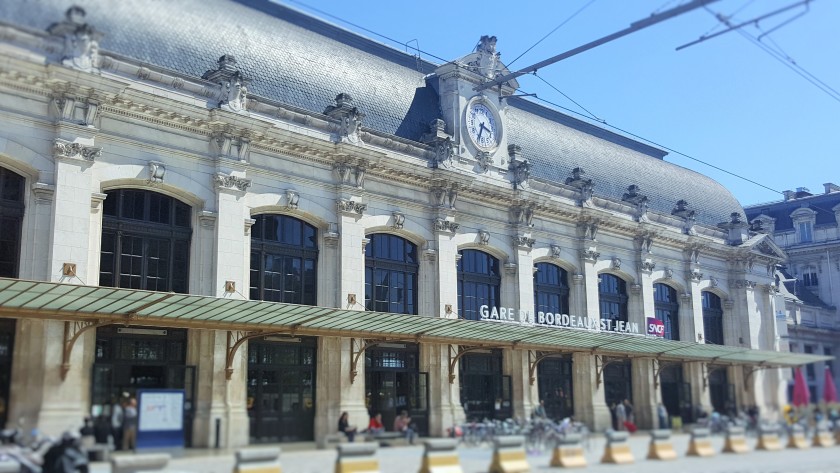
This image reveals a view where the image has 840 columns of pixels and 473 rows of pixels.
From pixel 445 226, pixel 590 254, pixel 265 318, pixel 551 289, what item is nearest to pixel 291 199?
pixel 265 318

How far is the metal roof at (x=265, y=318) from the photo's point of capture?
80.5 feet

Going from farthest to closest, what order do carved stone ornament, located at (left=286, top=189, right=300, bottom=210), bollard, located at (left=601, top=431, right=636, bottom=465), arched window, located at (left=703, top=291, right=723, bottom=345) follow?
arched window, located at (left=703, top=291, right=723, bottom=345) → carved stone ornament, located at (left=286, top=189, right=300, bottom=210) → bollard, located at (left=601, top=431, right=636, bottom=465)

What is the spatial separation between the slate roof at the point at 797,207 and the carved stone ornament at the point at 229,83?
57.9m

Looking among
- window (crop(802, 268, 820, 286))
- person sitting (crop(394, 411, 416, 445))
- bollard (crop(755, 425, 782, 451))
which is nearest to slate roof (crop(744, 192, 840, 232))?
window (crop(802, 268, 820, 286))

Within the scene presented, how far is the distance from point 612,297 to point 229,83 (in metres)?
26.0

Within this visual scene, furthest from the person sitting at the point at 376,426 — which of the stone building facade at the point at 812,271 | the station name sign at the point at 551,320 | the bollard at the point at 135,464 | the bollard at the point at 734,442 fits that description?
the stone building facade at the point at 812,271

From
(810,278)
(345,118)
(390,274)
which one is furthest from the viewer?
(810,278)

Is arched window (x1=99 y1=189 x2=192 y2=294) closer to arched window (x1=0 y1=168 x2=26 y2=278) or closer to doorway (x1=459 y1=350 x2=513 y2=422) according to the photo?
arched window (x1=0 y1=168 x2=26 y2=278)

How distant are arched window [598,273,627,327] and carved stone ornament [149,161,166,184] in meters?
25.9

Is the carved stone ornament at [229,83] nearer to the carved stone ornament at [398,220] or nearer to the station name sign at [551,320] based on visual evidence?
the carved stone ornament at [398,220]

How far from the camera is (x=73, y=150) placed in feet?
91.0

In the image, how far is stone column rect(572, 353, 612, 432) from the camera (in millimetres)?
44250

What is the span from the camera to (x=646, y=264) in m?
50.0

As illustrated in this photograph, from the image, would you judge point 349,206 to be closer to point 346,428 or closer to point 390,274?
point 390,274
